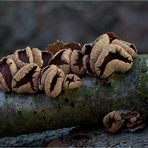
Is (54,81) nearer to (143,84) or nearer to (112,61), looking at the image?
(112,61)

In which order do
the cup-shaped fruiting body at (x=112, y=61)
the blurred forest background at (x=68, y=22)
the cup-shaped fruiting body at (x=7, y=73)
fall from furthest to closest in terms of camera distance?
the blurred forest background at (x=68, y=22) → the cup-shaped fruiting body at (x=7, y=73) → the cup-shaped fruiting body at (x=112, y=61)

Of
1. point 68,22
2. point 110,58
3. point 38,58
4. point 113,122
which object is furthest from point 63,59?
point 68,22

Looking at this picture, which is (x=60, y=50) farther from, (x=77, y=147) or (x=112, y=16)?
(x=112, y=16)

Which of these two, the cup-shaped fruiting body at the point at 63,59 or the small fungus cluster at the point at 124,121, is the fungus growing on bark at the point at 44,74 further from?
the small fungus cluster at the point at 124,121

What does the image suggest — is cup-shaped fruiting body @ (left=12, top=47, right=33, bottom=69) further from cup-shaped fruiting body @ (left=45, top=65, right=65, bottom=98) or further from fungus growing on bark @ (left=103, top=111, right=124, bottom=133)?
fungus growing on bark @ (left=103, top=111, right=124, bottom=133)

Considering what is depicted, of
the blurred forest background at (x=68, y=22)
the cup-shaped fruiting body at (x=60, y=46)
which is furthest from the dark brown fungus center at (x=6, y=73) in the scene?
the blurred forest background at (x=68, y=22)
